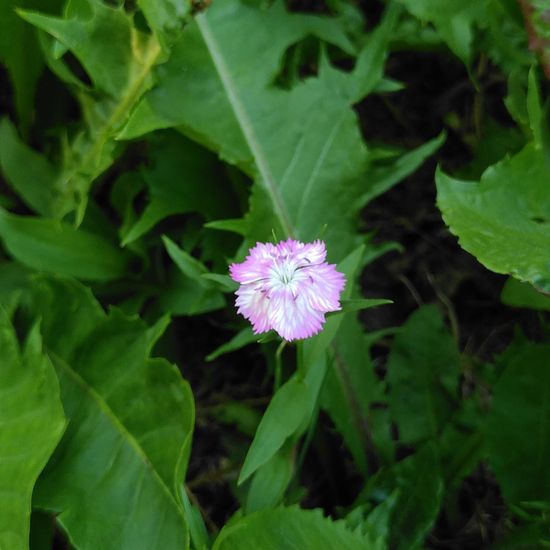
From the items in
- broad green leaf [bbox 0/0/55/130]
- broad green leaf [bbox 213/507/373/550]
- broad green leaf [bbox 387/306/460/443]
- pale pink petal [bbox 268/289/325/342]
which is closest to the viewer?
pale pink petal [bbox 268/289/325/342]

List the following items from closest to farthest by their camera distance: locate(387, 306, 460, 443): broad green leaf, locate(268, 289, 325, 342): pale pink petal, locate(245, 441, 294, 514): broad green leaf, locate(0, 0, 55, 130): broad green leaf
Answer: locate(268, 289, 325, 342): pale pink petal → locate(245, 441, 294, 514): broad green leaf → locate(0, 0, 55, 130): broad green leaf → locate(387, 306, 460, 443): broad green leaf

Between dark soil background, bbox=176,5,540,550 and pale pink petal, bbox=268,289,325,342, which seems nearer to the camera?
pale pink petal, bbox=268,289,325,342

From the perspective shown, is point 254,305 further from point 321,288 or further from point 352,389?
point 352,389

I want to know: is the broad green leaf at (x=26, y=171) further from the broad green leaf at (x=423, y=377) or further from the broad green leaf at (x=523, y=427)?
the broad green leaf at (x=523, y=427)

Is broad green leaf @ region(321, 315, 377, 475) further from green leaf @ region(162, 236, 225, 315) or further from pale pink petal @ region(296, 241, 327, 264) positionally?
pale pink petal @ region(296, 241, 327, 264)

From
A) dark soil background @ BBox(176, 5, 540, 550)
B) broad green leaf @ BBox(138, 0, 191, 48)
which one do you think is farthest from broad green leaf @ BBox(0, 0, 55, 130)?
dark soil background @ BBox(176, 5, 540, 550)

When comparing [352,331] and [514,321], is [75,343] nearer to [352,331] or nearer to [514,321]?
[352,331]

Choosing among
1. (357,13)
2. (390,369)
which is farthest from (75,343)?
(357,13)
